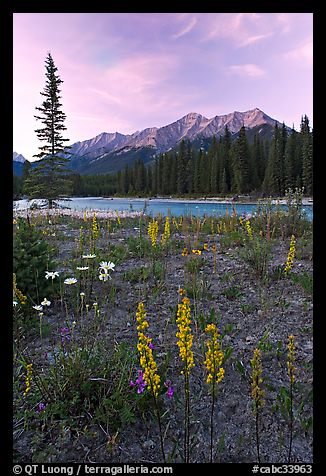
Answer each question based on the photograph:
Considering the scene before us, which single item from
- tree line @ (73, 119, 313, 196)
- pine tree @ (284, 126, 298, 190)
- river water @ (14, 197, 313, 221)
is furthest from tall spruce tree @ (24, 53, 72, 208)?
pine tree @ (284, 126, 298, 190)

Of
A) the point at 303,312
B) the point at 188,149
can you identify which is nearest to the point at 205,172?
the point at 188,149

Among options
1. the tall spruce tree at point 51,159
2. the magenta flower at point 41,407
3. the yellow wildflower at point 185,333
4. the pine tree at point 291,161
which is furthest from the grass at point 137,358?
the pine tree at point 291,161

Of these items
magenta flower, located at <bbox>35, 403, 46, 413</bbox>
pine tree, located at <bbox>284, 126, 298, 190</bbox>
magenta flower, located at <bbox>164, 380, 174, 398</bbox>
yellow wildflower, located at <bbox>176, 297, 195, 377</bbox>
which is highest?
pine tree, located at <bbox>284, 126, 298, 190</bbox>

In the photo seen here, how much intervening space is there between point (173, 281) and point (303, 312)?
6.29ft

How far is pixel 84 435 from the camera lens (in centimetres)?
195

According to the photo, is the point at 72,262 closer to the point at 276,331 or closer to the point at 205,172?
the point at 276,331

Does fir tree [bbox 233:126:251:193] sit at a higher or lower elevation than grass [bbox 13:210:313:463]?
higher

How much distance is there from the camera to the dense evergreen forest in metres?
54.8

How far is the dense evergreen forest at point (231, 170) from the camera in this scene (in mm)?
54781

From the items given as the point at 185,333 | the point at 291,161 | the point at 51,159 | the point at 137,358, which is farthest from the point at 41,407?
the point at 291,161

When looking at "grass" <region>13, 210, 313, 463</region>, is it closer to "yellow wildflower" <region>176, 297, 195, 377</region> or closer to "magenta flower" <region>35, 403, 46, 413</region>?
"magenta flower" <region>35, 403, 46, 413</region>
